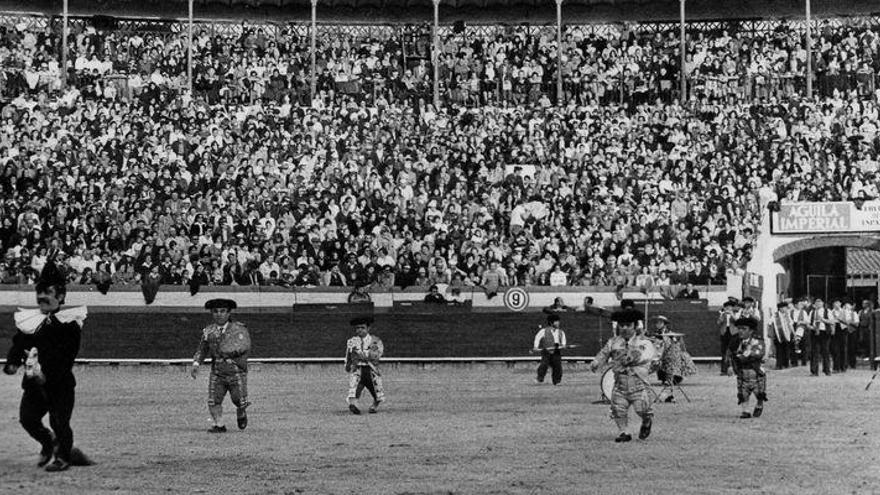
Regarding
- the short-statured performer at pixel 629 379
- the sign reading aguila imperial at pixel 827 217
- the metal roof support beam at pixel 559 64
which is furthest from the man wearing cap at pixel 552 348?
the metal roof support beam at pixel 559 64

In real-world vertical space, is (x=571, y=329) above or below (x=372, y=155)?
below

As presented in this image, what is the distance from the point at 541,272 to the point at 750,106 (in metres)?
9.27

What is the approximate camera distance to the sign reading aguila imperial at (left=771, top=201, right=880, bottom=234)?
32.2m

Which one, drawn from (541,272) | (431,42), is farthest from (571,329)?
(431,42)

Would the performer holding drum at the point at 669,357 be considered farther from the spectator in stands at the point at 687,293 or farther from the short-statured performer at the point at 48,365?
the short-statured performer at the point at 48,365

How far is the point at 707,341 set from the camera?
3095cm

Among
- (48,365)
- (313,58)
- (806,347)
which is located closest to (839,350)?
(806,347)

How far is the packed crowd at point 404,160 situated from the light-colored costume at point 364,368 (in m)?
10.7

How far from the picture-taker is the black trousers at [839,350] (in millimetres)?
29547

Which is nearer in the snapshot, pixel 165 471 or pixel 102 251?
pixel 165 471

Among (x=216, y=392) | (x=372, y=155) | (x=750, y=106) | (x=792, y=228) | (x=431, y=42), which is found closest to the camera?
(x=216, y=392)

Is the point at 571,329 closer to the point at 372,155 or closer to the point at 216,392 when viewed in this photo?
the point at 372,155

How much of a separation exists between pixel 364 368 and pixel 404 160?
15.1 meters

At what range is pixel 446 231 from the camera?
31.7 metres
